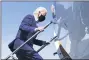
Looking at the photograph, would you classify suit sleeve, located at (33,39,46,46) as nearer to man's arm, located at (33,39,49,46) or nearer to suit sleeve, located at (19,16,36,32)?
man's arm, located at (33,39,49,46)

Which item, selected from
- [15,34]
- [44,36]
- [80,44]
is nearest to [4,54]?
[15,34]

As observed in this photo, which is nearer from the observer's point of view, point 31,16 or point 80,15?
point 31,16

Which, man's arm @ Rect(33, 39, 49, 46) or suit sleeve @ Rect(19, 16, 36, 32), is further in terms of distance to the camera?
man's arm @ Rect(33, 39, 49, 46)

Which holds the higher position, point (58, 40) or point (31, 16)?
point (31, 16)

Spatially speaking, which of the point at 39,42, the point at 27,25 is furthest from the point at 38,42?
the point at 27,25

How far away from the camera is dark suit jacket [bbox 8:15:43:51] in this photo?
3373 millimetres

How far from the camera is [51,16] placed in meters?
3.64

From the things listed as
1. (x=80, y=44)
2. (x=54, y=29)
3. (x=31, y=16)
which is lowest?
(x=80, y=44)

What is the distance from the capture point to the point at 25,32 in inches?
136

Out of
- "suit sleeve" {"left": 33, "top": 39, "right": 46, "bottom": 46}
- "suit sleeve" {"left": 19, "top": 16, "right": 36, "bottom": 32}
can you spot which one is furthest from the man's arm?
"suit sleeve" {"left": 19, "top": 16, "right": 36, "bottom": 32}

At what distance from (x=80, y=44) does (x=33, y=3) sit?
0.79 meters

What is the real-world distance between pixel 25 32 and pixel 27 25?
4.7 inches

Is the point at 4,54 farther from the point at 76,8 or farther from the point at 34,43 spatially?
the point at 76,8

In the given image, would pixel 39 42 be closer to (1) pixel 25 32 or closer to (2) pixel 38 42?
(2) pixel 38 42
